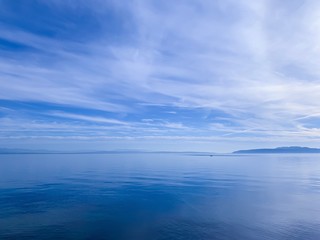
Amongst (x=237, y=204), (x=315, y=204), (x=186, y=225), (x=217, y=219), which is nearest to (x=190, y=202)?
(x=237, y=204)

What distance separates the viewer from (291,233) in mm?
24453

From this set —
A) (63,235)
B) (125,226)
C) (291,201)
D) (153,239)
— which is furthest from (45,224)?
(291,201)

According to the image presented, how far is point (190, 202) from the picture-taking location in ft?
124

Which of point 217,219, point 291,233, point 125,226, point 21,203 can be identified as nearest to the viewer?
point 291,233

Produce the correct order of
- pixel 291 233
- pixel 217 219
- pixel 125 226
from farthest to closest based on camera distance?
pixel 217 219
pixel 125 226
pixel 291 233

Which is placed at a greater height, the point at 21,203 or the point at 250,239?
the point at 21,203

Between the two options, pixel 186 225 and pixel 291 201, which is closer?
pixel 186 225

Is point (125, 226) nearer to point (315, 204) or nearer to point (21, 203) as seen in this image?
point (21, 203)

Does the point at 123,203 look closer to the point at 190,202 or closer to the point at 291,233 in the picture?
the point at 190,202

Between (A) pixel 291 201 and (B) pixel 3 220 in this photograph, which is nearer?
(B) pixel 3 220

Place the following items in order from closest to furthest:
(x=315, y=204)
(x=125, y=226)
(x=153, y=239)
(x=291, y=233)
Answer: (x=153, y=239) < (x=291, y=233) < (x=125, y=226) < (x=315, y=204)

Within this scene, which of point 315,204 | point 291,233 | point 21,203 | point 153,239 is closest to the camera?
point 153,239

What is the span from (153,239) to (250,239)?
344 inches

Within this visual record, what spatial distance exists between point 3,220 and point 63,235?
8817 mm
